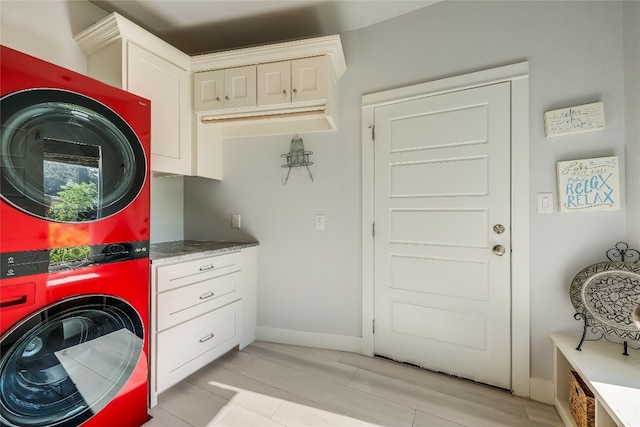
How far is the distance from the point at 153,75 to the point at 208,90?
0.36m

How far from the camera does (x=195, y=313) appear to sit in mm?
1737

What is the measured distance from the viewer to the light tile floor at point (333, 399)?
1441mm

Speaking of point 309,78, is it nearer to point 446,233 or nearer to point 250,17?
point 250,17

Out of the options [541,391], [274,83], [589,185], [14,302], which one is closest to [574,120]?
[589,185]

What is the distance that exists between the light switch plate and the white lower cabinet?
6.65ft

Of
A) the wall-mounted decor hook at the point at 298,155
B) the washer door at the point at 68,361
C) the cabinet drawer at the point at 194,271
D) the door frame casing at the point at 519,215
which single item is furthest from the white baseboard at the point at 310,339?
the wall-mounted decor hook at the point at 298,155

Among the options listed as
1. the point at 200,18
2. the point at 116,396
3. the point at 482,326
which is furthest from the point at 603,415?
the point at 200,18

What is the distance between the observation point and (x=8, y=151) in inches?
38.4

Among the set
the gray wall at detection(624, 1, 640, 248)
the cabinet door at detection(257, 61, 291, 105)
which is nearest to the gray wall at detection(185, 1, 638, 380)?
the gray wall at detection(624, 1, 640, 248)

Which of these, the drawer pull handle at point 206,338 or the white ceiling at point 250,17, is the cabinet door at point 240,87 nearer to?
the white ceiling at point 250,17

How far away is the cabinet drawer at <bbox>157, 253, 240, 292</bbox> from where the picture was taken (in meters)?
1.54

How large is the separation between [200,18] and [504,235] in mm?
2607

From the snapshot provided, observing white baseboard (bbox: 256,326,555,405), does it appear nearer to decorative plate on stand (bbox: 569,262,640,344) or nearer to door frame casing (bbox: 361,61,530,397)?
door frame casing (bbox: 361,61,530,397)

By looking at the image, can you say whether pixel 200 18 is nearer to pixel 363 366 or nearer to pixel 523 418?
pixel 363 366
